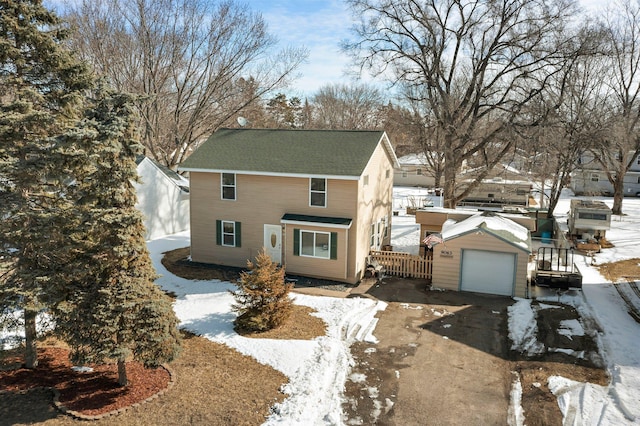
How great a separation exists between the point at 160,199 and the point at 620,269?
2536cm

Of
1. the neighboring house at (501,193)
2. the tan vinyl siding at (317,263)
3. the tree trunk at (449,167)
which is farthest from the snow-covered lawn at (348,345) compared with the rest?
the neighboring house at (501,193)

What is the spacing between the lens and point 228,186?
20.4 meters

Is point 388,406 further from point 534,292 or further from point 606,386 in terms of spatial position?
point 534,292

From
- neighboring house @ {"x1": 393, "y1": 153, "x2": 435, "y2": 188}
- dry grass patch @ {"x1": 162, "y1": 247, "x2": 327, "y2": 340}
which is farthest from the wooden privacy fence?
neighboring house @ {"x1": 393, "y1": 153, "x2": 435, "y2": 188}

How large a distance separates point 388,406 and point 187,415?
4.43 meters

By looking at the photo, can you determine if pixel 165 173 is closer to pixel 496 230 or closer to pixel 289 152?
pixel 289 152

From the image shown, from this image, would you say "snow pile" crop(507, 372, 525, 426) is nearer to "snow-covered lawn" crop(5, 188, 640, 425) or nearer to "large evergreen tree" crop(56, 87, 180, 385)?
"snow-covered lawn" crop(5, 188, 640, 425)

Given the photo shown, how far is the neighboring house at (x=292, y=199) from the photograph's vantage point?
18656mm

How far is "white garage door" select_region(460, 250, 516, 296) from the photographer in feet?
57.1

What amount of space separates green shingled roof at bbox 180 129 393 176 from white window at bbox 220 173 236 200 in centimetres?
44

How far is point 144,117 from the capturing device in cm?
3209

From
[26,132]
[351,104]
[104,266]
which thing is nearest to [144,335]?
[104,266]

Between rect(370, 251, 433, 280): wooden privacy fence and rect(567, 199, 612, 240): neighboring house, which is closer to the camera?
rect(370, 251, 433, 280): wooden privacy fence

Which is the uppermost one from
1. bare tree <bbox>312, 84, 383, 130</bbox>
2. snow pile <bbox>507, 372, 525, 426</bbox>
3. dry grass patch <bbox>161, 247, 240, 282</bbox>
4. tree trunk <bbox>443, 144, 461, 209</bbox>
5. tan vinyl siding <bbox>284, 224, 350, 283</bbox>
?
bare tree <bbox>312, 84, 383, 130</bbox>
